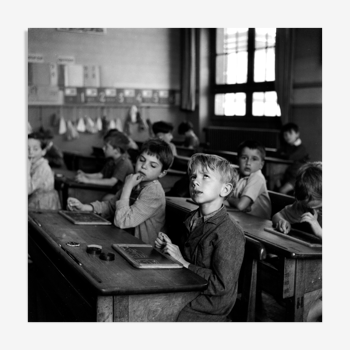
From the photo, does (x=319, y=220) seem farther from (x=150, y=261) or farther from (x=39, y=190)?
(x=39, y=190)

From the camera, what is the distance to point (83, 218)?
2900 millimetres

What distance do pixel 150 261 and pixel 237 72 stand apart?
24.7 ft

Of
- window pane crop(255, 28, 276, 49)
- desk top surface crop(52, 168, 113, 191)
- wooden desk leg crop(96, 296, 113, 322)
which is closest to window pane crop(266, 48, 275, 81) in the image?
window pane crop(255, 28, 276, 49)

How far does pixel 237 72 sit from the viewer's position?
30.3 ft

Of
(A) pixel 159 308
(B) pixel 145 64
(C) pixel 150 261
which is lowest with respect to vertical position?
(A) pixel 159 308

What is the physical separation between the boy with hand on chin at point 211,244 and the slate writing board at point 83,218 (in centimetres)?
63

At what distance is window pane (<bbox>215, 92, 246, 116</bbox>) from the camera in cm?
909

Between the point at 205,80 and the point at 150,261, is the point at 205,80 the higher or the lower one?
the higher one

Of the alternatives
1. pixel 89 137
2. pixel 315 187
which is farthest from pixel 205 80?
pixel 315 187

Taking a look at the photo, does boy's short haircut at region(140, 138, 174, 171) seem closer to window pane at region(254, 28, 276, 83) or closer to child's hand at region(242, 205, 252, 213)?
child's hand at region(242, 205, 252, 213)

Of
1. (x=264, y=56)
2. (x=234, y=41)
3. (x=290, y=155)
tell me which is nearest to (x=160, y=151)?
(x=290, y=155)

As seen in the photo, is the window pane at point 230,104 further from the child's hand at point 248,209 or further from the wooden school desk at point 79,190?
the child's hand at point 248,209

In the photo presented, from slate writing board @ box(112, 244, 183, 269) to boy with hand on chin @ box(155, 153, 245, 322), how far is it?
45 millimetres

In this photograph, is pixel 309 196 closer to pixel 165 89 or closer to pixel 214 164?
pixel 214 164
